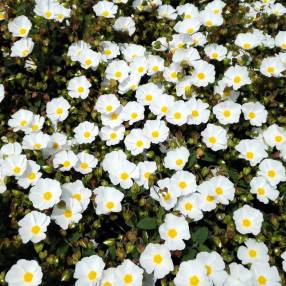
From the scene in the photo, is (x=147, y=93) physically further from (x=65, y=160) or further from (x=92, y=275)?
(x=92, y=275)

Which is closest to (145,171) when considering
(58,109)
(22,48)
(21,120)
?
(58,109)

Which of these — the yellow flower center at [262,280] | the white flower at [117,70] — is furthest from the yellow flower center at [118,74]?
the yellow flower center at [262,280]

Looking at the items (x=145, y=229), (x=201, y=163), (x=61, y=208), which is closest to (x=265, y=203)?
(x=201, y=163)

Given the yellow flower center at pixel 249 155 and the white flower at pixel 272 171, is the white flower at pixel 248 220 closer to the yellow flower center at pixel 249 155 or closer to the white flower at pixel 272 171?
the white flower at pixel 272 171

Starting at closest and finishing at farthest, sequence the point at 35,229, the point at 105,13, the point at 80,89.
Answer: the point at 35,229, the point at 80,89, the point at 105,13

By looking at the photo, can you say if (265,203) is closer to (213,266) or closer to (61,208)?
(213,266)

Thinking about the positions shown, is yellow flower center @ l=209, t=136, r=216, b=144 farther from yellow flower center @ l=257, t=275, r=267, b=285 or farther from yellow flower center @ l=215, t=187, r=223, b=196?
yellow flower center @ l=257, t=275, r=267, b=285

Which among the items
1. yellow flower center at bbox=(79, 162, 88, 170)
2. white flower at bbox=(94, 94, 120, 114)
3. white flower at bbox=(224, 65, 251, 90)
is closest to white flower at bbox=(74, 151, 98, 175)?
yellow flower center at bbox=(79, 162, 88, 170)
